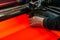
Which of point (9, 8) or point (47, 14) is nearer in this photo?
point (47, 14)

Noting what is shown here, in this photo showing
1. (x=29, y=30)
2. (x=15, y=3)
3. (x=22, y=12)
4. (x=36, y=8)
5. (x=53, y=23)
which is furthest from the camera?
(x=15, y=3)

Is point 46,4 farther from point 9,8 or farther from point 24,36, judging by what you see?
point 24,36

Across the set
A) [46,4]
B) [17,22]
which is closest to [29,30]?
[17,22]

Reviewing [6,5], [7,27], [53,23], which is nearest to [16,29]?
[7,27]

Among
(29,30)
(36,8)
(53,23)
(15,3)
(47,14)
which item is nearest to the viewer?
(53,23)

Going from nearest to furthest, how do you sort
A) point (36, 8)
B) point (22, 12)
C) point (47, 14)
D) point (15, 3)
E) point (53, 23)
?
point (53, 23), point (47, 14), point (36, 8), point (22, 12), point (15, 3)

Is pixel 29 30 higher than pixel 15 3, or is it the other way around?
→ pixel 15 3

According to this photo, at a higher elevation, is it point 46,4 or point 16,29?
point 46,4

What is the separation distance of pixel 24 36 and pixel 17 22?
1.03 ft

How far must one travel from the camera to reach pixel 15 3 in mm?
1712

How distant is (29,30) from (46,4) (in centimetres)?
51

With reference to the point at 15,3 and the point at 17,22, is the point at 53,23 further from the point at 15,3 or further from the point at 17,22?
the point at 15,3

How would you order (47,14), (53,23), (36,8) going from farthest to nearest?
(36,8) → (47,14) → (53,23)

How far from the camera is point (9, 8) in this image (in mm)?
1530
